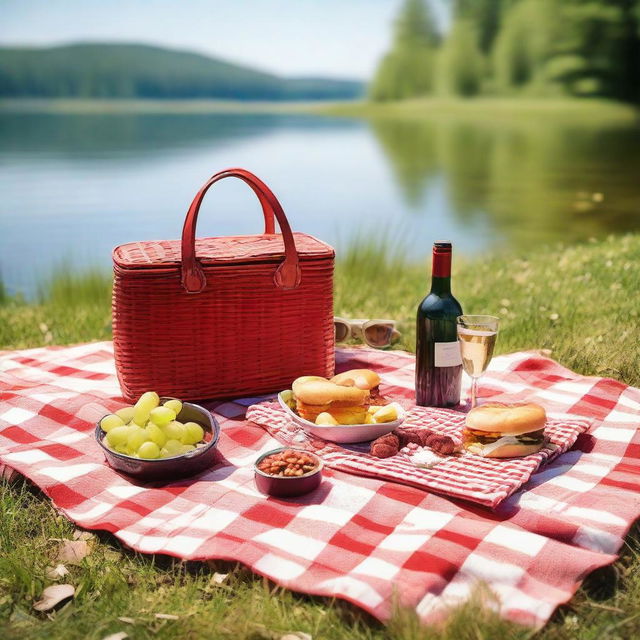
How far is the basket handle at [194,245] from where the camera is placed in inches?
120

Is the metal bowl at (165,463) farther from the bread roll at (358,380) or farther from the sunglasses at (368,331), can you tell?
the sunglasses at (368,331)

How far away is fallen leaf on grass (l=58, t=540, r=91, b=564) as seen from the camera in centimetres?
223

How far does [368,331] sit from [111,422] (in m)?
1.65

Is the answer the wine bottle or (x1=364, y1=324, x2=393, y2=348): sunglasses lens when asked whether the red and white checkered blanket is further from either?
(x1=364, y1=324, x2=393, y2=348): sunglasses lens

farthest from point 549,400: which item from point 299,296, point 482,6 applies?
point 482,6

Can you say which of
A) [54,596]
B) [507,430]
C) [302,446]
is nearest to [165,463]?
[302,446]

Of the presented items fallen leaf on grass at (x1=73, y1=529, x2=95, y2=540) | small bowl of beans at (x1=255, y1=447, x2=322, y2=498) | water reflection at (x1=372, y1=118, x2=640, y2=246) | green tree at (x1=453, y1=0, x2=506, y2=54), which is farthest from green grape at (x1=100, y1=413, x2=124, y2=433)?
green tree at (x1=453, y1=0, x2=506, y2=54)

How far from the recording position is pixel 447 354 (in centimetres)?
297

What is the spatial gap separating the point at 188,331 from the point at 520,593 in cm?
171

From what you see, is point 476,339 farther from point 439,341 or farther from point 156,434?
point 156,434

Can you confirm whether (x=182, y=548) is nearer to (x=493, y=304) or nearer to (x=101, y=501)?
(x=101, y=501)

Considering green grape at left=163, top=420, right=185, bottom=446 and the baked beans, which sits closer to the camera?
the baked beans

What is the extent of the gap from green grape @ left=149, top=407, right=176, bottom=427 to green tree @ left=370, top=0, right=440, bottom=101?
72.0 ft

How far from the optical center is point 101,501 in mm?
2459
